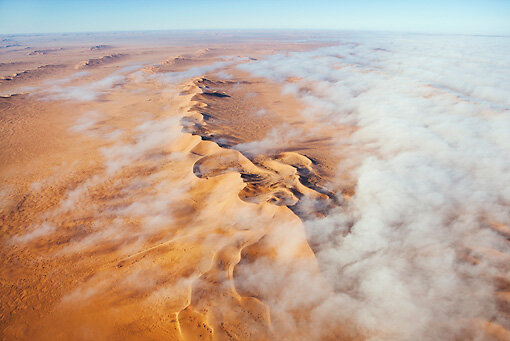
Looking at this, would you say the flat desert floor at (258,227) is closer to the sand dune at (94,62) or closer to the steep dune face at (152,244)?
the steep dune face at (152,244)

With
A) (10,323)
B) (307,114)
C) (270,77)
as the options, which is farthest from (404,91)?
(10,323)

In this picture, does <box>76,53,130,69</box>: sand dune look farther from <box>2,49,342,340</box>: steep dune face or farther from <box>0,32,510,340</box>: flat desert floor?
<box>2,49,342,340</box>: steep dune face

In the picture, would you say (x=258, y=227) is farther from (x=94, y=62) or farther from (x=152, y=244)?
(x=94, y=62)

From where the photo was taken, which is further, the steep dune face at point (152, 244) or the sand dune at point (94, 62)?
the sand dune at point (94, 62)

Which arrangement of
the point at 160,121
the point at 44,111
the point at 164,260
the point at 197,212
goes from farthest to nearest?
the point at 44,111, the point at 160,121, the point at 197,212, the point at 164,260

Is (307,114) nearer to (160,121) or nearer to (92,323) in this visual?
(160,121)

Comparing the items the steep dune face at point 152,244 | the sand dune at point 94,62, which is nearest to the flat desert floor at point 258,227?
the steep dune face at point 152,244

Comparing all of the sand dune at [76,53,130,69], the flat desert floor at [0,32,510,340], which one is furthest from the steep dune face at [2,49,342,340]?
the sand dune at [76,53,130,69]

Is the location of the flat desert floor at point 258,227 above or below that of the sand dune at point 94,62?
below
